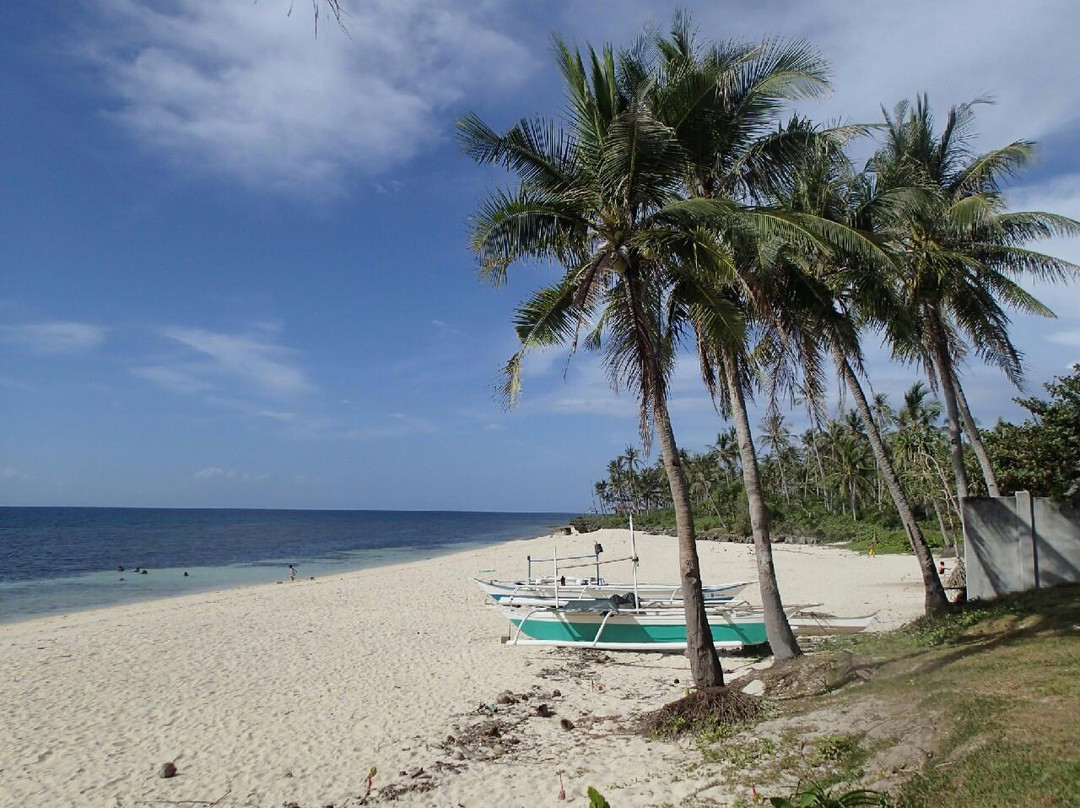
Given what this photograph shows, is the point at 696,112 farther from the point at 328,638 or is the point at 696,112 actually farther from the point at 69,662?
the point at 69,662

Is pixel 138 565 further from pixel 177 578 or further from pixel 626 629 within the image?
pixel 626 629

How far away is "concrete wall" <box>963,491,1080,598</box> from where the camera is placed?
10320 millimetres

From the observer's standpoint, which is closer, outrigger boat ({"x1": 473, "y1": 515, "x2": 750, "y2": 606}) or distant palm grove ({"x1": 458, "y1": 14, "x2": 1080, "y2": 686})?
distant palm grove ({"x1": 458, "y1": 14, "x2": 1080, "y2": 686})

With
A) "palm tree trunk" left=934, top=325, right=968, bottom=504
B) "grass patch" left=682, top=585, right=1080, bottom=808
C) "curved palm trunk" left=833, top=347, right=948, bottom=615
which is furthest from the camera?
"palm tree trunk" left=934, top=325, right=968, bottom=504

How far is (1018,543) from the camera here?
34.6ft

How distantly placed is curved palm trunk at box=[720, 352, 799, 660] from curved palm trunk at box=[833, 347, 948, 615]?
2.73 meters

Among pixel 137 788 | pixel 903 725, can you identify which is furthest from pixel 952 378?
pixel 137 788

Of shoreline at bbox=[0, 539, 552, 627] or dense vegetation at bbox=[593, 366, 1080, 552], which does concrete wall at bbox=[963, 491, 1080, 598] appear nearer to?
dense vegetation at bbox=[593, 366, 1080, 552]

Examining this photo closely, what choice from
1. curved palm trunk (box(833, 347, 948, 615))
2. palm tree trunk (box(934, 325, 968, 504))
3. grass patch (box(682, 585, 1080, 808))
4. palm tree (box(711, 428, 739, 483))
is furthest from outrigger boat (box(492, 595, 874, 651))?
palm tree (box(711, 428, 739, 483))

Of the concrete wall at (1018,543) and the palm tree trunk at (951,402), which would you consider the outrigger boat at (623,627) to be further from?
the palm tree trunk at (951,402)

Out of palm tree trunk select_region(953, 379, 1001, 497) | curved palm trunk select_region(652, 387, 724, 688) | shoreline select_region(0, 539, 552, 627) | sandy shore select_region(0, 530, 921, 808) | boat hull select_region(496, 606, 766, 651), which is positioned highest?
palm tree trunk select_region(953, 379, 1001, 497)

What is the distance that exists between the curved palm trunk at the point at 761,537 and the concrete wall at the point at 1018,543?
4.06 m

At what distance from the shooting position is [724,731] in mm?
6469

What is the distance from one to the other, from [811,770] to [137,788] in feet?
21.9
